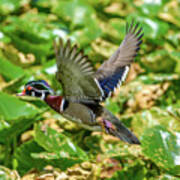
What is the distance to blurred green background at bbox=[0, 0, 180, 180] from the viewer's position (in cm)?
180

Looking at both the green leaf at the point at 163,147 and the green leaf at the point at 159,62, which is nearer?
the green leaf at the point at 163,147

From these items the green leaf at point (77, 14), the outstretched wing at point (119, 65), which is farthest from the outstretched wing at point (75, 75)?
the green leaf at point (77, 14)

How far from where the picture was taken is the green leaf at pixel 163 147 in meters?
1.69

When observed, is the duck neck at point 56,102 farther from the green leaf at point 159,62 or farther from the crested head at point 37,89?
the green leaf at point 159,62

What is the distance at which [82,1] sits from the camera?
348cm

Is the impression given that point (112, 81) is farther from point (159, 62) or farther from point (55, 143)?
point (159, 62)

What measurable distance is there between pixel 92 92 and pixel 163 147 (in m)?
0.33

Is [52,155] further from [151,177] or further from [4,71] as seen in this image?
[4,71]

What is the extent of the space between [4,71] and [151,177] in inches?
35.0

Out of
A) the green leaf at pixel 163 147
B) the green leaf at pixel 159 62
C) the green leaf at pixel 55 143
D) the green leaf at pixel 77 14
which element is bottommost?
the green leaf at pixel 163 147

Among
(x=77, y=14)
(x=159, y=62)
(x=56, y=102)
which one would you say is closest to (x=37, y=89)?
(x=56, y=102)

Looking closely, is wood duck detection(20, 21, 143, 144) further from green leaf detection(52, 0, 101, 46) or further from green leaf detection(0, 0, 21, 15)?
green leaf detection(0, 0, 21, 15)

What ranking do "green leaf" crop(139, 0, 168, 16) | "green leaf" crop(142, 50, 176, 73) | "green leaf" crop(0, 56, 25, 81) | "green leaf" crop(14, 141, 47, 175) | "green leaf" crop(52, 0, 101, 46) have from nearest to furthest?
"green leaf" crop(14, 141, 47, 175) < "green leaf" crop(0, 56, 25, 81) < "green leaf" crop(142, 50, 176, 73) < "green leaf" crop(52, 0, 101, 46) < "green leaf" crop(139, 0, 168, 16)

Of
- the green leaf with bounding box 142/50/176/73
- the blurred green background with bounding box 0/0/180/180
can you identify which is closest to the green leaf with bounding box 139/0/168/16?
the blurred green background with bounding box 0/0/180/180
